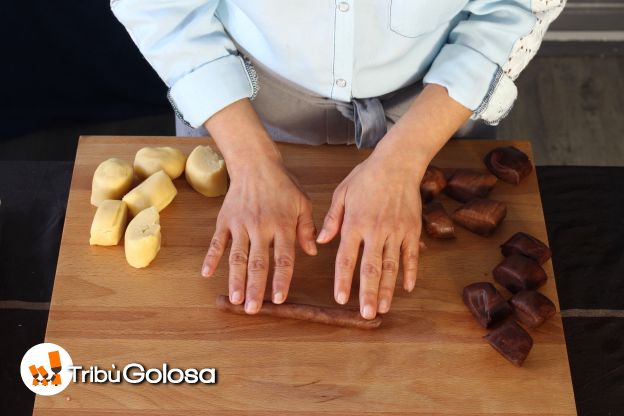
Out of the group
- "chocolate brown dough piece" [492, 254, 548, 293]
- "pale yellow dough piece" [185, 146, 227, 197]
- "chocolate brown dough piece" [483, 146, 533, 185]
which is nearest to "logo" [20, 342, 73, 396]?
"pale yellow dough piece" [185, 146, 227, 197]

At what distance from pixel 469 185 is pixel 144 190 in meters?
0.62

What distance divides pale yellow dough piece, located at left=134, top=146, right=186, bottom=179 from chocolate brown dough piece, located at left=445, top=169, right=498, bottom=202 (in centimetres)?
54

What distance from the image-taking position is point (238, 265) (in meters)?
1.30

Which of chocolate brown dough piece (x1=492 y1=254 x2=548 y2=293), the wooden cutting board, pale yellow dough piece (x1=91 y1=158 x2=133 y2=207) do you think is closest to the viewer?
the wooden cutting board

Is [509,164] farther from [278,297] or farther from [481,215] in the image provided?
[278,297]

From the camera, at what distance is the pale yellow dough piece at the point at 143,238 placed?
1346 mm

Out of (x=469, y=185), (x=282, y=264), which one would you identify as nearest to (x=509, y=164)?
(x=469, y=185)

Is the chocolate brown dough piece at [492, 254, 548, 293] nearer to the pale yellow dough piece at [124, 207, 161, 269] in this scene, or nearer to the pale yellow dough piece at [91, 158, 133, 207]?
the pale yellow dough piece at [124, 207, 161, 269]

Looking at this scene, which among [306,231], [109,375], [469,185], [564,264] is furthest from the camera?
[564,264]

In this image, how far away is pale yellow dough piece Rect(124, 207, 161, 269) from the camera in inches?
53.0

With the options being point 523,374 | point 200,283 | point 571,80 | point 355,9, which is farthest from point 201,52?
point 571,80

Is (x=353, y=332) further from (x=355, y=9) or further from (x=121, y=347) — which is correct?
(x=355, y=9)

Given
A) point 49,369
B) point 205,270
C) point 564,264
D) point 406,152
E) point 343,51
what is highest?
point 343,51

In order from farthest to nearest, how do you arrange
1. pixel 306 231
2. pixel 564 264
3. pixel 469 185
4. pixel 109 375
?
pixel 564 264, pixel 469 185, pixel 306 231, pixel 109 375
